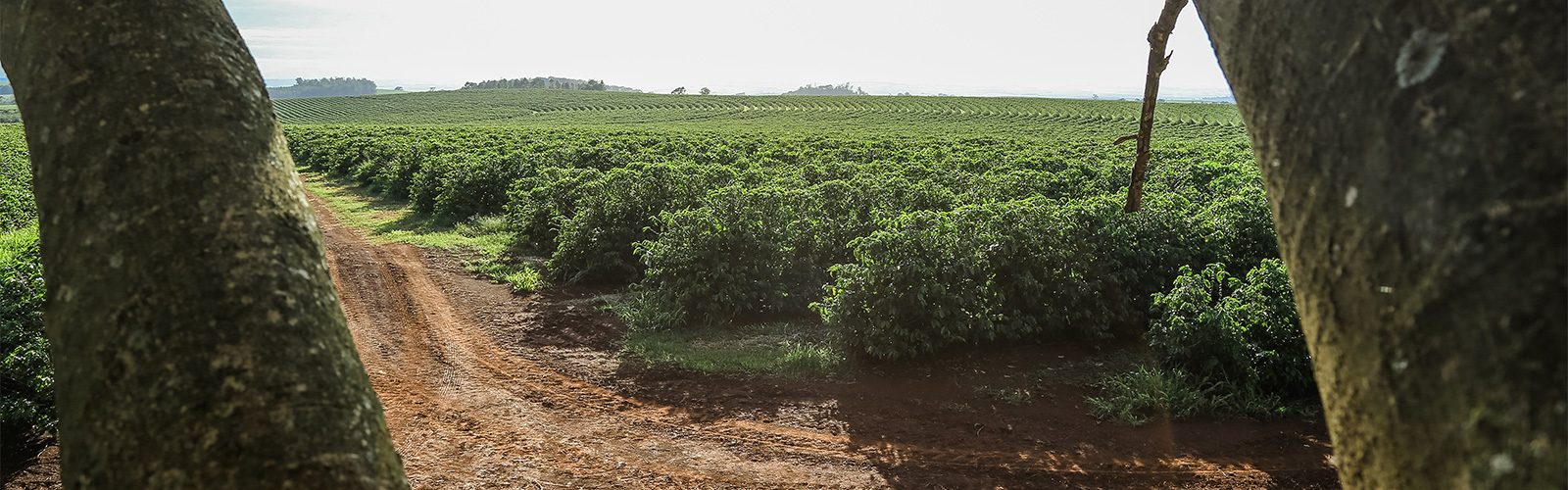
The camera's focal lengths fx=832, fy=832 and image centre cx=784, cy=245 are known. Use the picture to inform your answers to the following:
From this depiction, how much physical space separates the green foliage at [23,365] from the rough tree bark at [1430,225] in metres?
6.24

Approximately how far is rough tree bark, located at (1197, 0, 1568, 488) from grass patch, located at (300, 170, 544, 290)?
989 cm

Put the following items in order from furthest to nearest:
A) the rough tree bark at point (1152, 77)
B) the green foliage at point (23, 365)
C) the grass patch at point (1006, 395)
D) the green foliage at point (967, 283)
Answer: the rough tree bark at point (1152, 77) → the green foliage at point (967, 283) → the grass patch at point (1006, 395) → the green foliage at point (23, 365)

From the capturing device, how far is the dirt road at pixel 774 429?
4.88m

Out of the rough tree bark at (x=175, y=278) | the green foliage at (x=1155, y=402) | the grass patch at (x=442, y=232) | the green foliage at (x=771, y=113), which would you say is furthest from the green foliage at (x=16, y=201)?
the green foliage at (x=771, y=113)

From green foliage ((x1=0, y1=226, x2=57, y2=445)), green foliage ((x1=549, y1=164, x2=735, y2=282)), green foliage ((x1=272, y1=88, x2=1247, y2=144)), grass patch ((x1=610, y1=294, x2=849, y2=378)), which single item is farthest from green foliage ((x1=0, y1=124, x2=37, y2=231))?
green foliage ((x1=272, y1=88, x2=1247, y2=144))

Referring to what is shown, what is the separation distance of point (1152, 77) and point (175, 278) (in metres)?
8.94

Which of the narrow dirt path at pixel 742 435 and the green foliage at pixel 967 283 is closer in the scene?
the narrow dirt path at pixel 742 435

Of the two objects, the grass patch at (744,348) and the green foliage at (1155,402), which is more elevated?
the green foliage at (1155,402)

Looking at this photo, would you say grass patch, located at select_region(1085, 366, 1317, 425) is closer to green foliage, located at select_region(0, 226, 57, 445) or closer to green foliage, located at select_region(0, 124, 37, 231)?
green foliage, located at select_region(0, 226, 57, 445)

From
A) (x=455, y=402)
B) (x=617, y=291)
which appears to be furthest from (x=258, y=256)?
(x=617, y=291)

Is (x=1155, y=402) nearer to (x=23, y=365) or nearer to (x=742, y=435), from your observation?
(x=742, y=435)

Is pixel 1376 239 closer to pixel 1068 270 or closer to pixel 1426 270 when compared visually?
pixel 1426 270

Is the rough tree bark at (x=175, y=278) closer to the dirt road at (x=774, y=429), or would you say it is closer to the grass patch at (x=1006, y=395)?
the dirt road at (x=774, y=429)

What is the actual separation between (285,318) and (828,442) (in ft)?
14.7
